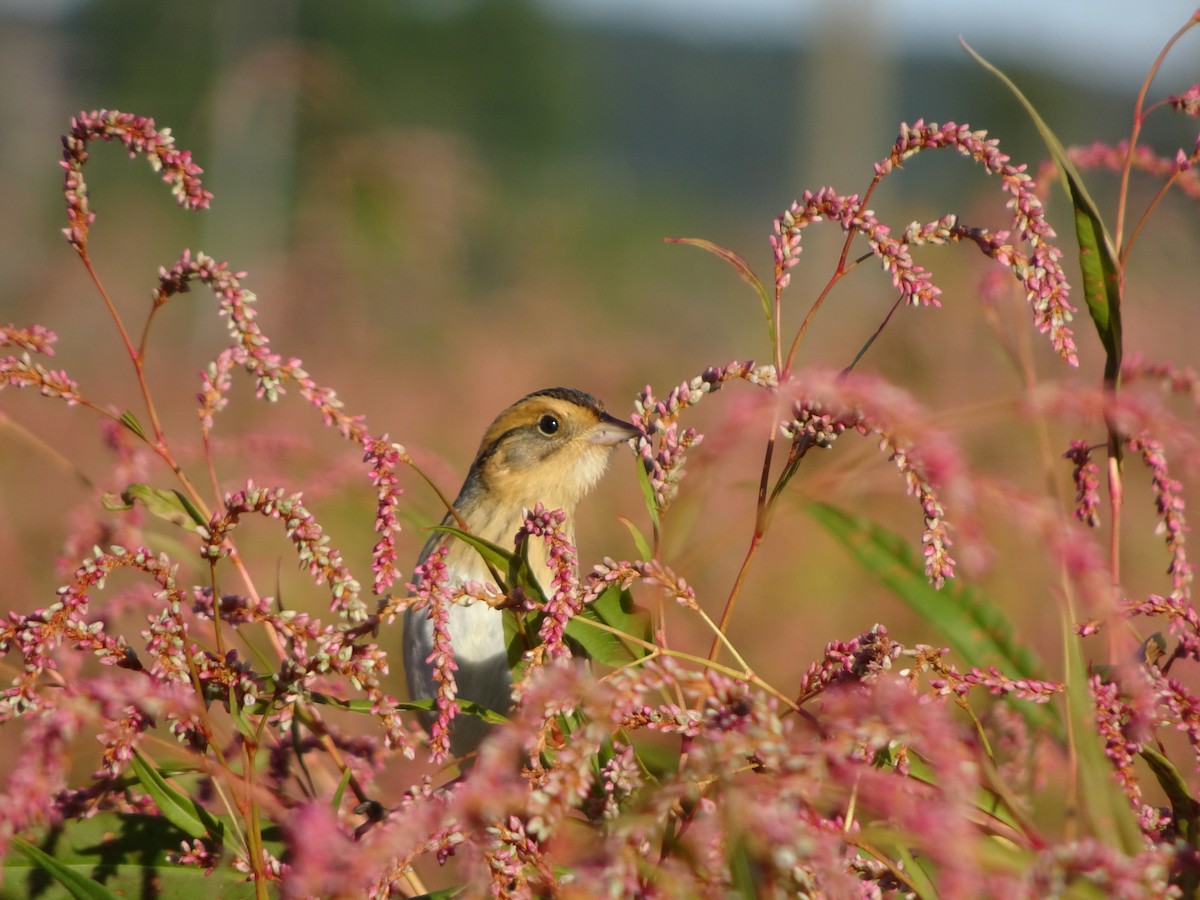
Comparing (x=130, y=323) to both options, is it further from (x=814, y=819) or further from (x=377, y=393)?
(x=814, y=819)

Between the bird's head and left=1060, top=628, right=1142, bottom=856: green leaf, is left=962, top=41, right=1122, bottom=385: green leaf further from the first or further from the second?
the bird's head

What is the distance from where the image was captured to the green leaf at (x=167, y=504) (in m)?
1.39

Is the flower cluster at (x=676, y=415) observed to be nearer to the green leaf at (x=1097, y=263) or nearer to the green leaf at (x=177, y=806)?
the green leaf at (x=1097, y=263)

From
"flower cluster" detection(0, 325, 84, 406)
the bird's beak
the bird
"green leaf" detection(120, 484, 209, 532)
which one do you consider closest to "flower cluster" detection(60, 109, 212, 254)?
"flower cluster" detection(0, 325, 84, 406)

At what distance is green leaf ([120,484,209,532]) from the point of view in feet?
4.57

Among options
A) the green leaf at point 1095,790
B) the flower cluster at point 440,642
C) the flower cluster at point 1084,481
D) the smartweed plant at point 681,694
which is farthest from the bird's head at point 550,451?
the green leaf at point 1095,790

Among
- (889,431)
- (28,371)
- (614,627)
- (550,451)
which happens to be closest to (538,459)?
(550,451)

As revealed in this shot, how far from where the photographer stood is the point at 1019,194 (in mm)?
1268

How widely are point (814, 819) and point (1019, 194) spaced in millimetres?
633

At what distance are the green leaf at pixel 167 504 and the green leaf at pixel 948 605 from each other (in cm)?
73

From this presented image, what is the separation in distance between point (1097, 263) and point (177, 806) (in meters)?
1.18

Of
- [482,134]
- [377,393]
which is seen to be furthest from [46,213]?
[377,393]

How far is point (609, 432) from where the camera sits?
2.85 meters

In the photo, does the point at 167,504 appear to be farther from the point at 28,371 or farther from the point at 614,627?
the point at 614,627
